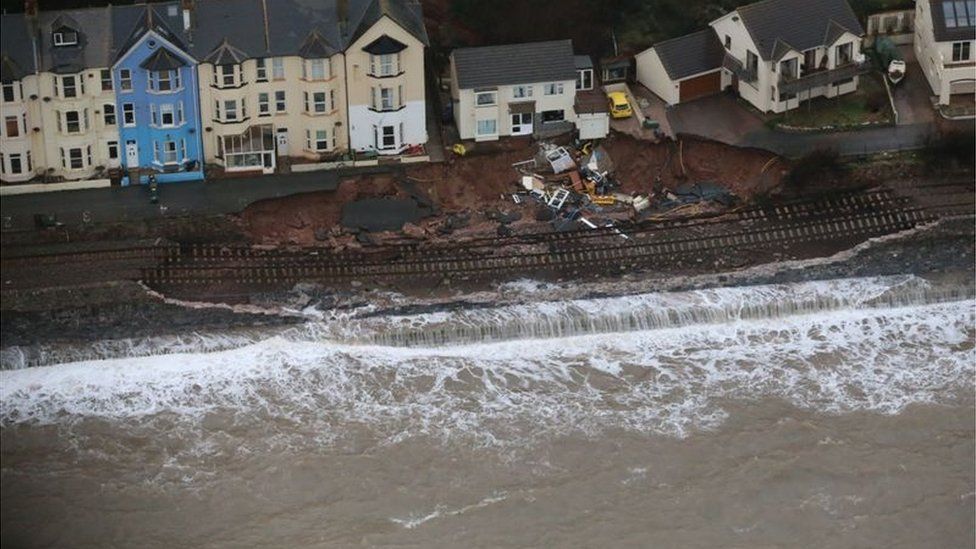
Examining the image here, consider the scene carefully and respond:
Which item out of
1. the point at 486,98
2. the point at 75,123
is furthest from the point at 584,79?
the point at 75,123

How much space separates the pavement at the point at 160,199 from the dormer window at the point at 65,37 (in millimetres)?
3987

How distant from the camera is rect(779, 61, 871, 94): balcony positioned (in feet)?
189

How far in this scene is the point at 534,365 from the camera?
5038 cm

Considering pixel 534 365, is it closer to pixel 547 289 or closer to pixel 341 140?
pixel 547 289

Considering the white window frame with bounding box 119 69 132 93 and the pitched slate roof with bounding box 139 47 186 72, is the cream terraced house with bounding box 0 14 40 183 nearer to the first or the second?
the white window frame with bounding box 119 69 132 93

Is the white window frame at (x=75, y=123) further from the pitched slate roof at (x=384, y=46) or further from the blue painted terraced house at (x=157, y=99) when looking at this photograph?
the pitched slate roof at (x=384, y=46)

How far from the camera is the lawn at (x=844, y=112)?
189 ft

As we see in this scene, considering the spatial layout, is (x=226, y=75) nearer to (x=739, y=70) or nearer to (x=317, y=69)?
(x=317, y=69)

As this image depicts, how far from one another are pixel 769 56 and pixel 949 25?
547 cm

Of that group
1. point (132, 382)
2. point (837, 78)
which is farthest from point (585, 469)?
point (837, 78)

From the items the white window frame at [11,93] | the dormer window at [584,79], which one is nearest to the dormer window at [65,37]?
the white window frame at [11,93]

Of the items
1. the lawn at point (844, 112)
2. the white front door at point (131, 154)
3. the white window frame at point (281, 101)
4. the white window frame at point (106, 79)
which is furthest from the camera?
the lawn at point (844, 112)

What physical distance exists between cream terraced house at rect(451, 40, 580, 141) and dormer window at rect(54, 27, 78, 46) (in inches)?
414

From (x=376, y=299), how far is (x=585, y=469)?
8.86m
